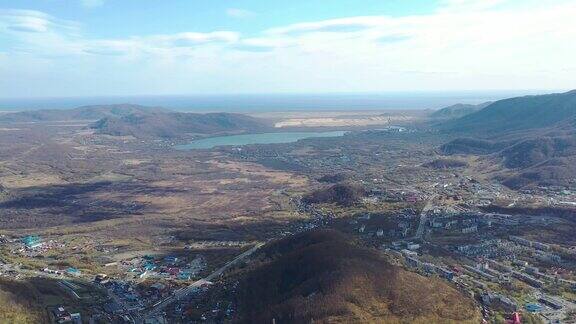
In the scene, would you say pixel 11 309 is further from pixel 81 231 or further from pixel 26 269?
pixel 81 231

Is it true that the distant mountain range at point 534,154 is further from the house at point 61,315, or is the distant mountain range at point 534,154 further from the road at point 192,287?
the house at point 61,315

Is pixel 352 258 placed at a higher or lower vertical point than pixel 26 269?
higher

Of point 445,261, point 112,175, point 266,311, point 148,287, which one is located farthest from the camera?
point 112,175

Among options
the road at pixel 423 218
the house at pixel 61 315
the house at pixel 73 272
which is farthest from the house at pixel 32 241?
the road at pixel 423 218

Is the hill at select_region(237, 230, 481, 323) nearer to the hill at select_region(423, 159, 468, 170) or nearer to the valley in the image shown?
the valley

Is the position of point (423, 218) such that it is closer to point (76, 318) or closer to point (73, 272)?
point (73, 272)

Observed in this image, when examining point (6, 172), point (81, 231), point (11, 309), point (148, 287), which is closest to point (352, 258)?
point (148, 287)

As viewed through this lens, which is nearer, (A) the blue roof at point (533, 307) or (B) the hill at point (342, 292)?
(B) the hill at point (342, 292)

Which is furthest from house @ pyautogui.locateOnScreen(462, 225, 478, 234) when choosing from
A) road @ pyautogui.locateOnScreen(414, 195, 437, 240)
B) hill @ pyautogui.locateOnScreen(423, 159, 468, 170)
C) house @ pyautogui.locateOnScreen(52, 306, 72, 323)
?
hill @ pyautogui.locateOnScreen(423, 159, 468, 170)
